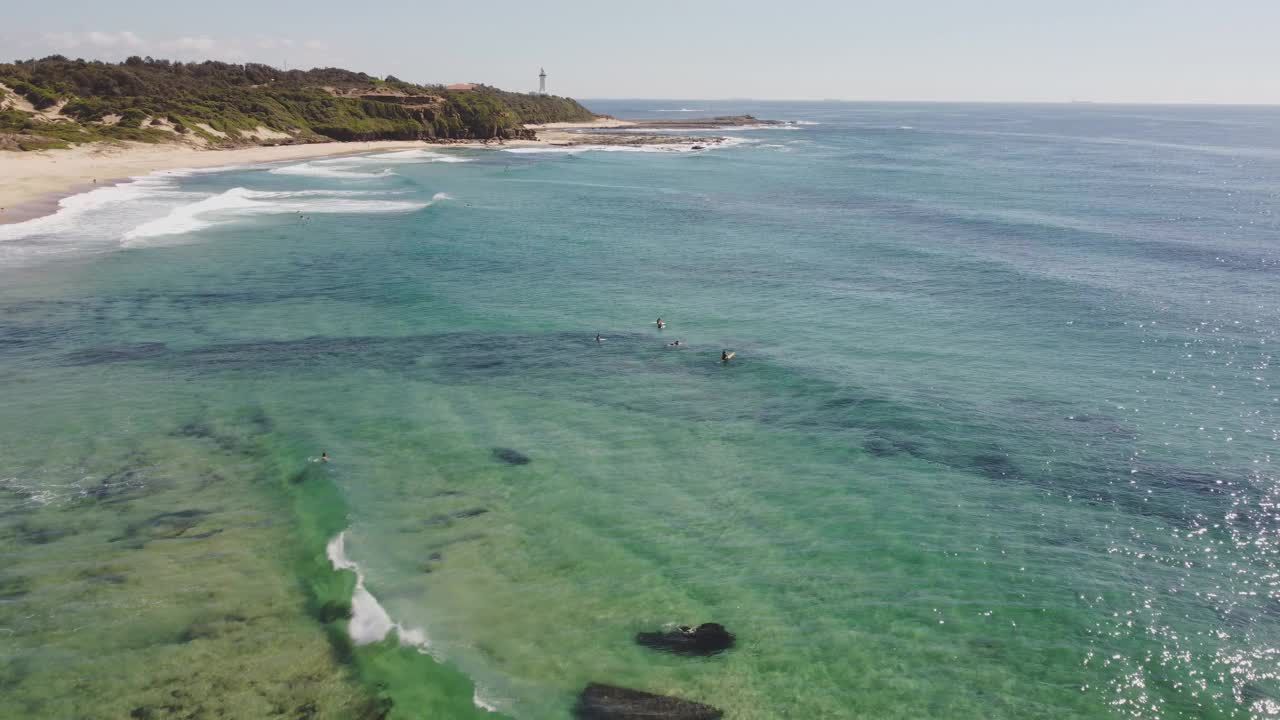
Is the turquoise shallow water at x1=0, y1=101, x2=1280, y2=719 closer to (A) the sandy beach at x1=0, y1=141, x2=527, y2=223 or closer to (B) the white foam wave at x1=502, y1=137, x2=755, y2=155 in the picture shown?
(A) the sandy beach at x1=0, y1=141, x2=527, y2=223

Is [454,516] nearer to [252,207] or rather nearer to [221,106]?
[252,207]

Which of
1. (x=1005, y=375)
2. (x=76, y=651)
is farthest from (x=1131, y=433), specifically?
A: (x=76, y=651)

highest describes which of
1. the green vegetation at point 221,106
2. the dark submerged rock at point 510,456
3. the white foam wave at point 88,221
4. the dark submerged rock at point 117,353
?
the green vegetation at point 221,106

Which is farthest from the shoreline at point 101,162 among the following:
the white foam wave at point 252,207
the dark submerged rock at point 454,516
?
the dark submerged rock at point 454,516

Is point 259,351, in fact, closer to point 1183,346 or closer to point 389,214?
point 389,214

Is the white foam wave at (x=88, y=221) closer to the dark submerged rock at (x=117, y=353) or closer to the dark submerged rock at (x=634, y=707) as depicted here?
the dark submerged rock at (x=117, y=353)

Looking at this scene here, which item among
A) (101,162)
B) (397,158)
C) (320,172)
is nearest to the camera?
(101,162)

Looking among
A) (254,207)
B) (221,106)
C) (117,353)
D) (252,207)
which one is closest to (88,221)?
(252,207)
